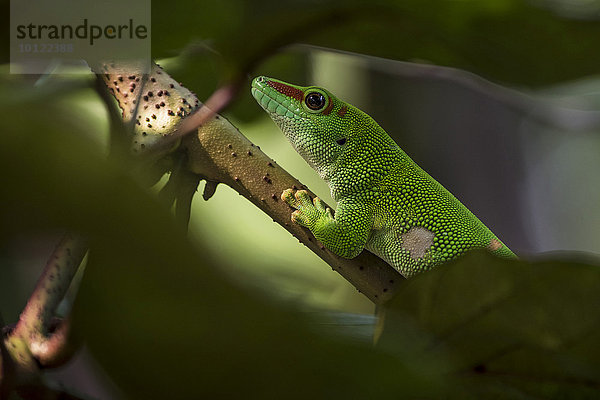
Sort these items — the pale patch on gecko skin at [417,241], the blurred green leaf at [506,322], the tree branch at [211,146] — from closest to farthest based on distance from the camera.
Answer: the blurred green leaf at [506,322]
the tree branch at [211,146]
the pale patch on gecko skin at [417,241]

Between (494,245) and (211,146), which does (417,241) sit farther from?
(211,146)

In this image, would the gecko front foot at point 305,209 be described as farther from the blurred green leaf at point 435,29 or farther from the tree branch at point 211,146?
the blurred green leaf at point 435,29

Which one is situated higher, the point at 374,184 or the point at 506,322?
the point at 506,322

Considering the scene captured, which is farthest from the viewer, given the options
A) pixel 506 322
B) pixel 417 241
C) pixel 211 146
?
pixel 417 241

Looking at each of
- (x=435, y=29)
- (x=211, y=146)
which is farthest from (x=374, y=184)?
(x=435, y=29)

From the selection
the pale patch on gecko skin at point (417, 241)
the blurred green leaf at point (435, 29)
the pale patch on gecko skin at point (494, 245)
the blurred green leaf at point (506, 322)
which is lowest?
the pale patch on gecko skin at point (417, 241)

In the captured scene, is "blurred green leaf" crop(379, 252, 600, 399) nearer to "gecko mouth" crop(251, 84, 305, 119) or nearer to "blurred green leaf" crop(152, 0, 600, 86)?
"blurred green leaf" crop(152, 0, 600, 86)

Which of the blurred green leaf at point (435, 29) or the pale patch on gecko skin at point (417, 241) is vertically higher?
the blurred green leaf at point (435, 29)

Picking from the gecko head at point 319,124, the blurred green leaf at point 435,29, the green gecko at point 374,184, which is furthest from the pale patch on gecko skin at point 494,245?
the blurred green leaf at point 435,29
